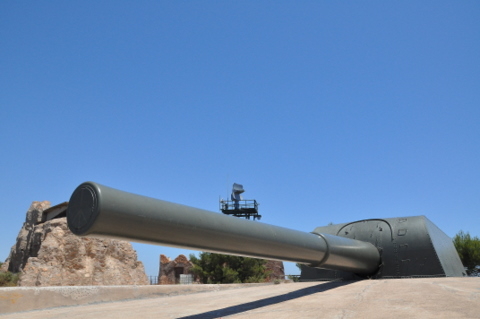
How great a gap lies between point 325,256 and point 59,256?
8.78m

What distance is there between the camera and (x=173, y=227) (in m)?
2.88

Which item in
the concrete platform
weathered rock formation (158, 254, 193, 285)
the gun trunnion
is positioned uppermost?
weathered rock formation (158, 254, 193, 285)

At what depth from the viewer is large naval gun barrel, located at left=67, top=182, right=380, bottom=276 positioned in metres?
2.50

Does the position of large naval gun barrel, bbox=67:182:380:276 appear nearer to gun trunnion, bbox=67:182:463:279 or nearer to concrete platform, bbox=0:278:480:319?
gun trunnion, bbox=67:182:463:279

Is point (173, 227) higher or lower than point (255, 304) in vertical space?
higher

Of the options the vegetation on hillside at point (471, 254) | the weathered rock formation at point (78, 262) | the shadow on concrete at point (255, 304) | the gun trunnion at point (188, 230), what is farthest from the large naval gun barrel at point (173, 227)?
the vegetation on hillside at point (471, 254)

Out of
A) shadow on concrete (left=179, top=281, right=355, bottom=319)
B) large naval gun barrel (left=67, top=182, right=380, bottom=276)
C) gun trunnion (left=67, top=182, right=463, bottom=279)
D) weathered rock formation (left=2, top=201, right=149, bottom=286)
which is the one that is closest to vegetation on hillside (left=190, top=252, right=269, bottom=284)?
weathered rock formation (left=2, top=201, right=149, bottom=286)

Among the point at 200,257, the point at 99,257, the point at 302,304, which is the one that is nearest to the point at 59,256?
the point at 99,257

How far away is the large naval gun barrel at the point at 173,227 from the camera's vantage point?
2.50 metres

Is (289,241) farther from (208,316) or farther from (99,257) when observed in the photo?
(99,257)

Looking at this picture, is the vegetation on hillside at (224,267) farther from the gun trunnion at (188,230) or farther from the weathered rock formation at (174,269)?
the gun trunnion at (188,230)

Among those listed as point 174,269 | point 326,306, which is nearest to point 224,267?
point 174,269

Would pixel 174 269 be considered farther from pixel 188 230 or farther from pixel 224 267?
pixel 188 230

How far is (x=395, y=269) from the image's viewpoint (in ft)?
22.0
